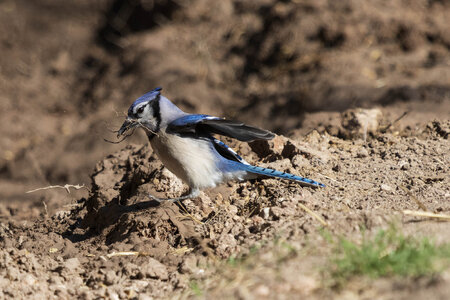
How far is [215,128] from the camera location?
16.0ft

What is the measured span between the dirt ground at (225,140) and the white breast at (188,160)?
0.23 metres

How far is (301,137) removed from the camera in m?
6.28

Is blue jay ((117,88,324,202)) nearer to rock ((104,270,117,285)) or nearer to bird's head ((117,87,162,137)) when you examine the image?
bird's head ((117,87,162,137))

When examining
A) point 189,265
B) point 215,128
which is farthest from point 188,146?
point 189,265

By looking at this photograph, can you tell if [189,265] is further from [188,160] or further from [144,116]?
[144,116]

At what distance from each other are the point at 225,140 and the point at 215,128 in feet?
3.92

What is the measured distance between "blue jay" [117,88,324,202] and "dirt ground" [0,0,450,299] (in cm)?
19

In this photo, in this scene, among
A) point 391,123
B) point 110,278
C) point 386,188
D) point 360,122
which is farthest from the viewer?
point 391,123

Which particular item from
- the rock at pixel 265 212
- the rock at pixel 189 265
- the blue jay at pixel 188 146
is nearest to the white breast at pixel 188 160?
the blue jay at pixel 188 146

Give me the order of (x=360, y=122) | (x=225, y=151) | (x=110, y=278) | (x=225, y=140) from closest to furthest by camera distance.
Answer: (x=110, y=278) < (x=225, y=151) < (x=225, y=140) < (x=360, y=122)

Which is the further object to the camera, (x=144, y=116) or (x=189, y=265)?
(x=144, y=116)

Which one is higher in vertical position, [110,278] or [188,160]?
[188,160]

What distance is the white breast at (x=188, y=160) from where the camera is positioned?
15.9 feet

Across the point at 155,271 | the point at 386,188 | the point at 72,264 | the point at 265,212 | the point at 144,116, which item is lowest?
the point at 386,188
